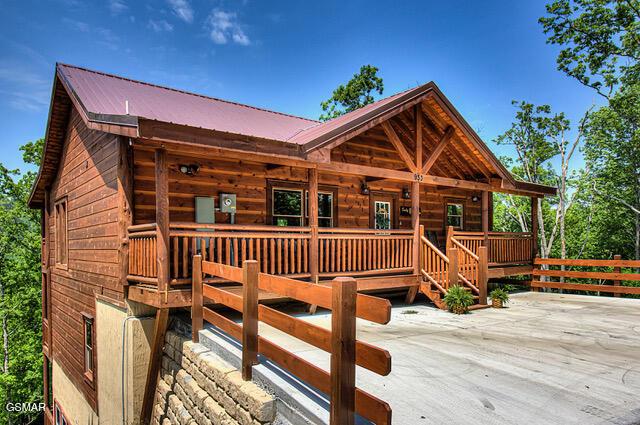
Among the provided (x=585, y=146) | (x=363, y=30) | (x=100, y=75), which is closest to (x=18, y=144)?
(x=100, y=75)

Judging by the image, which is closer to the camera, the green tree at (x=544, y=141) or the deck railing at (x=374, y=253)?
the deck railing at (x=374, y=253)

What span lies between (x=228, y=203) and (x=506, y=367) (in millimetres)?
6128

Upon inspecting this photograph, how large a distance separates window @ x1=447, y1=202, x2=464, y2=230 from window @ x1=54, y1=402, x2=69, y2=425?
1329 centimetres

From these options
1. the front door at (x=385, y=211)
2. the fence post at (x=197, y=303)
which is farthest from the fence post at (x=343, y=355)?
the front door at (x=385, y=211)

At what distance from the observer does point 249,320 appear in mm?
3986

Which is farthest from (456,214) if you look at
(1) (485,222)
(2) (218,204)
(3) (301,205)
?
(2) (218,204)

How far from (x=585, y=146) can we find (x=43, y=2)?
99.3ft

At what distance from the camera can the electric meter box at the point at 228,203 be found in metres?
8.55

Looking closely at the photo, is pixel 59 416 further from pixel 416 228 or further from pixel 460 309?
pixel 460 309

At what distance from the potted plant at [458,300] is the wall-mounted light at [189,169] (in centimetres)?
607

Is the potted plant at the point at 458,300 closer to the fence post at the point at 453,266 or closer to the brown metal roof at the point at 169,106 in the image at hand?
the fence post at the point at 453,266

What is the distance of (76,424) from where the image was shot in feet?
32.8

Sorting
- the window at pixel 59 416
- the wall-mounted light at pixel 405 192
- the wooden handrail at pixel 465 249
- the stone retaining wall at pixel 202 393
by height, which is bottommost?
the window at pixel 59 416

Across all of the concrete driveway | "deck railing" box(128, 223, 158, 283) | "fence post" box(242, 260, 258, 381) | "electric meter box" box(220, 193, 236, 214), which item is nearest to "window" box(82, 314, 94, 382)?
"deck railing" box(128, 223, 158, 283)
